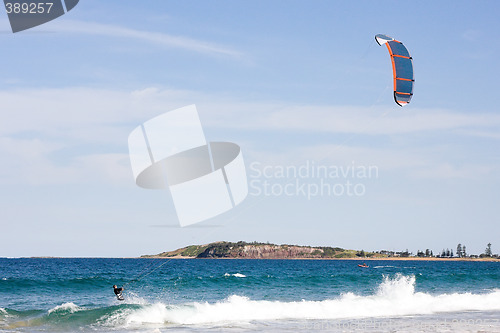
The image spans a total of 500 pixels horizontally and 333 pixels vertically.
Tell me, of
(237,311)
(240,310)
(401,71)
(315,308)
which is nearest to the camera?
(401,71)

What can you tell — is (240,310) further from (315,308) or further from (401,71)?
(401,71)

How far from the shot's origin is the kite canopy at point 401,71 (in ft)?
59.3

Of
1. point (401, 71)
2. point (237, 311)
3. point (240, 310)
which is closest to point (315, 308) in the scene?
point (240, 310)

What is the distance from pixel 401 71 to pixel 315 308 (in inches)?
381

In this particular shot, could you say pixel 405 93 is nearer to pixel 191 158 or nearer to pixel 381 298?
pixel 191 158

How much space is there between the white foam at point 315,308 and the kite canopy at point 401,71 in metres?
8.08

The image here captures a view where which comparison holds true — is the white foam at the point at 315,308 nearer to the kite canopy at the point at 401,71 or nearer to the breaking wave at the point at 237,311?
the breaking wave at the point at 237,311

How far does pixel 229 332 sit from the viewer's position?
1659 cm

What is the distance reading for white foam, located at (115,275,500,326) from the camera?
1988 centimetres

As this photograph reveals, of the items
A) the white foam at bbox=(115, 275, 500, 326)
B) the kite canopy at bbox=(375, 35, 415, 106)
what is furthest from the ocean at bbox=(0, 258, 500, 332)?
the kite canopy at bbox=(375, 35, 415, 106)

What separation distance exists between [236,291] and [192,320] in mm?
10809

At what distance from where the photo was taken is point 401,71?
60.0ft

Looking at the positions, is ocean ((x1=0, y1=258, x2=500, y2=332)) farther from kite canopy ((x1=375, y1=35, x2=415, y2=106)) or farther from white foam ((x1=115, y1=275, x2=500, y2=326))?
kite canopy ((x1=375, y1=35, x2=415, y2=106))

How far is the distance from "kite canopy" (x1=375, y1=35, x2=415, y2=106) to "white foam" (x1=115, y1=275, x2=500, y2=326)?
808 centimetres
